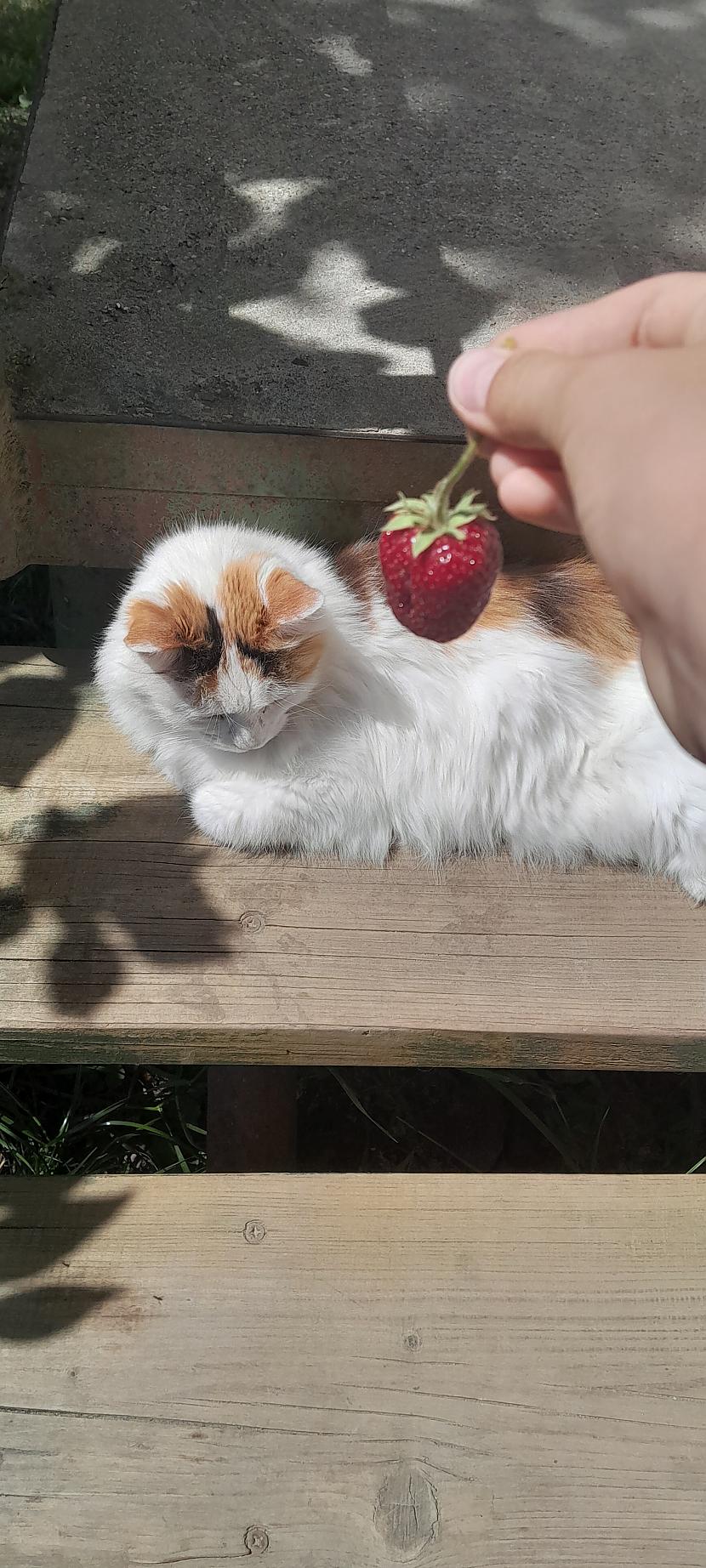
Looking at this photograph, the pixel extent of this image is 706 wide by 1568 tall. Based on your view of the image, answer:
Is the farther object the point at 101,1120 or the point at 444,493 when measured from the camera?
the point at 101,1120

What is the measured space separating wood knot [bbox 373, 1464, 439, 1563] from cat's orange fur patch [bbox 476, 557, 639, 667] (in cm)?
166

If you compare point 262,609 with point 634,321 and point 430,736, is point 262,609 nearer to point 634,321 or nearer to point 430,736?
point 430,736

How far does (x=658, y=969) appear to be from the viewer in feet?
6.67

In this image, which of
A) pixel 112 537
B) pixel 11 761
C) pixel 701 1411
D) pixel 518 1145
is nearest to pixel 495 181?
pixel 112 537

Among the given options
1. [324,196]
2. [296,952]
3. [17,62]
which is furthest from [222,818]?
[17,62]

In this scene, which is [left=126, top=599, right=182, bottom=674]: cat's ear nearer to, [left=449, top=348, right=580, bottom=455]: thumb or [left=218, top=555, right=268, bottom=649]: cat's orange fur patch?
[left=218, top=555, right=268, bottom=649]: cat's orange fur patch

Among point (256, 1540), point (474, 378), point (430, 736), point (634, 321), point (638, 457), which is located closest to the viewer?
point (638, 457)

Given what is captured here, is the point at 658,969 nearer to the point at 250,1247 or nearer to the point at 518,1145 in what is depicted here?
the point at 250,1247

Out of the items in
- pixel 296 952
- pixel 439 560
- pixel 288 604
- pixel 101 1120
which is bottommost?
pixel 101 1120

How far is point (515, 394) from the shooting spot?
105 cm

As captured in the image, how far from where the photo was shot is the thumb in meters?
1.01

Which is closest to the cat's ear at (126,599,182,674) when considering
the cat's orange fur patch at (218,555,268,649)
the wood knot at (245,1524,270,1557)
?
the cat's orange fur patch at (218,555,268,649)

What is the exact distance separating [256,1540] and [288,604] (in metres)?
1.57

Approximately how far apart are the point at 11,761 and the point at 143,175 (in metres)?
1.80
